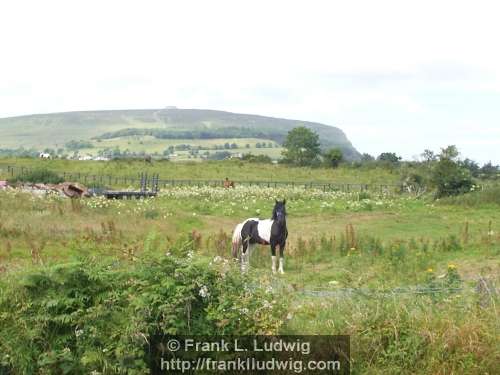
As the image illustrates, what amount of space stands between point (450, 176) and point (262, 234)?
86.4 feet

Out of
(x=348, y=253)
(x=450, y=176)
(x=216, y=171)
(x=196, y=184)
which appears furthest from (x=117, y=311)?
(x=216, y=171)

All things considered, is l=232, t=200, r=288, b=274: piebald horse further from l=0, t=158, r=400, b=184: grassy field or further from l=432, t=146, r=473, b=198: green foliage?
l=0, t=158, r=400, b=184: grassy field

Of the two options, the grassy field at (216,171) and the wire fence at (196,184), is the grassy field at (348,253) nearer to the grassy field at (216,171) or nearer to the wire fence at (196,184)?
the wire fence at (196,184)

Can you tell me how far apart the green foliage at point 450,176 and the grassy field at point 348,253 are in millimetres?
1913

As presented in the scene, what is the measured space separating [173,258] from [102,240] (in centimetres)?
1160

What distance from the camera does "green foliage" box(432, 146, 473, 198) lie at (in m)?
40.2

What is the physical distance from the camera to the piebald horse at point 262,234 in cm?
1664

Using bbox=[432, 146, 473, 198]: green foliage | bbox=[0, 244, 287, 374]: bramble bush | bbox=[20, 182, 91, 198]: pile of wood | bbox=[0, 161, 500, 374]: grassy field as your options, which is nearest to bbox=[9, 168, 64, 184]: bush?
bbox=[20, 182, 91, 198]: pile of wood

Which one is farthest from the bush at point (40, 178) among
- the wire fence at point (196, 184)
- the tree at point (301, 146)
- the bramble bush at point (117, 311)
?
the tree at point (301, 146)

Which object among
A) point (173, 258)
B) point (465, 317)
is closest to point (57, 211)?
point (173, 258)

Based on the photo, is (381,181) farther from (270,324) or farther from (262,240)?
(270,324)

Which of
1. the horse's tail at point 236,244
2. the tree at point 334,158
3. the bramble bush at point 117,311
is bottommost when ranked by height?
the horse's tail at point 236,244

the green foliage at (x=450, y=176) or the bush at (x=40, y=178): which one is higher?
the green foliage at (x=450, y=176)

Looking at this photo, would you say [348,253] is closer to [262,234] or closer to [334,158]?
[262,234]
